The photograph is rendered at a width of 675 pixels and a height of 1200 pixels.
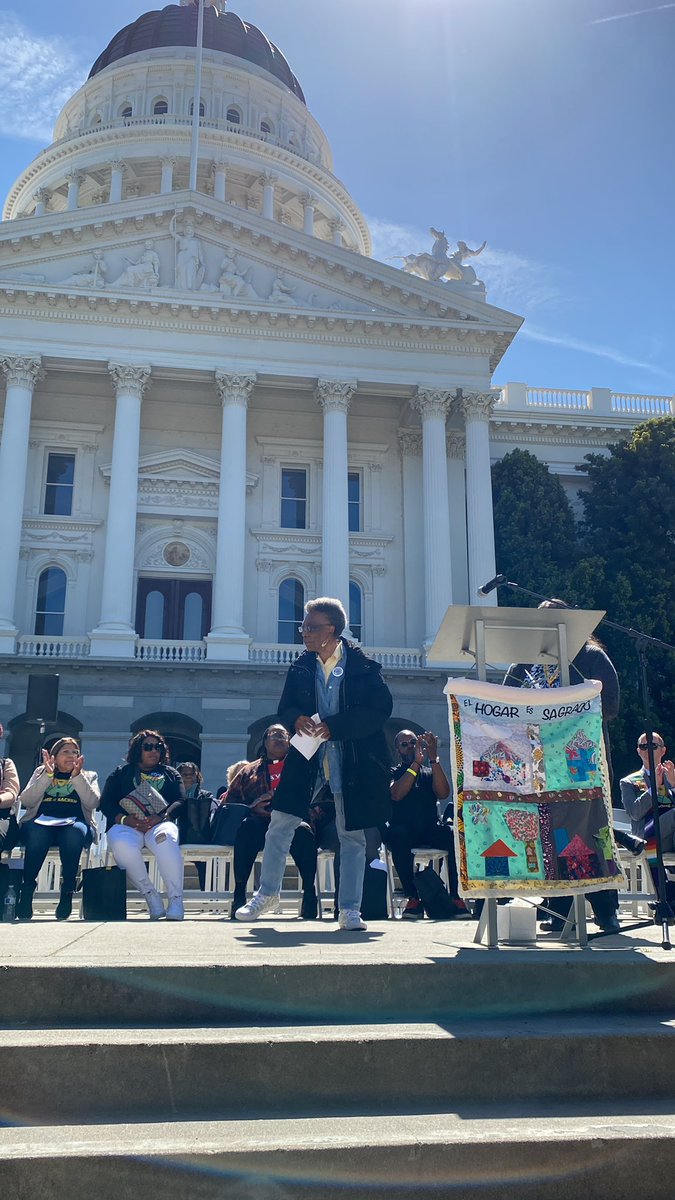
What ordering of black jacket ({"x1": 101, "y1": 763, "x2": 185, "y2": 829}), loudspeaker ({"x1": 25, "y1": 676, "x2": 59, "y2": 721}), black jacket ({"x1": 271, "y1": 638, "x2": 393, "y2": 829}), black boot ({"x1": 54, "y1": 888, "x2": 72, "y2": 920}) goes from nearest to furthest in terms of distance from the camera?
black jacket ({"x1": 271, "y1": 638, "x2": 393, "y2": 829}) < black boot ({"x1": 54, "y1": 888, "x2": 72, "y2": 920}) < black jacket ({"x1": 101, "y1": 763, "x2": 185, "y2": 829}) < loudspeaker ({"x1": 25, "y1": 676, "x2": 59, "y2": 721})

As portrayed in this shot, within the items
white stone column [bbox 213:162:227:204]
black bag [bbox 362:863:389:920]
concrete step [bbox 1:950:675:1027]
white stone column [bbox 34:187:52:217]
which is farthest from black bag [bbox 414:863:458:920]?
white stone column [bbox 34:187:52:217]

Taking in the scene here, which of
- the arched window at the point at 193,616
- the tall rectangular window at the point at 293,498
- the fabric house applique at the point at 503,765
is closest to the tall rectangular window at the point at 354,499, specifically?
the tall rectangular window at the point at 293,498

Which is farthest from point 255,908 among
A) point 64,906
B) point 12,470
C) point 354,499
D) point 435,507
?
point 354,499

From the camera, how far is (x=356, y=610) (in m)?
32.5

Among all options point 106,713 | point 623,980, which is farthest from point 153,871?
point 106,713

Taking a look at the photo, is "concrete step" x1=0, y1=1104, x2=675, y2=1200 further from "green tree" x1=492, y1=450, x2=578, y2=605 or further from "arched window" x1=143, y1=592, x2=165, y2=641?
"green tree" x1=492, y1=450, x2=578, y2=605

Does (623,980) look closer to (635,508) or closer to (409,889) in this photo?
(409,889)

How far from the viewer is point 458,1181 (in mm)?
3412

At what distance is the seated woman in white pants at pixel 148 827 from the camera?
28.6ft

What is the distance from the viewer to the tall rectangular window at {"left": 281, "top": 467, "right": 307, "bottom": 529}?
33219 millimetres

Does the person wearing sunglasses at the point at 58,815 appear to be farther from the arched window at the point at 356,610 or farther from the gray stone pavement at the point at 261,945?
the arched window at the point at 356,610

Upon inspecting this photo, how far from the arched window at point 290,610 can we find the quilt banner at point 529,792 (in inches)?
1007

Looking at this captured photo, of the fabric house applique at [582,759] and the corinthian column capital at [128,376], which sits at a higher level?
the corinthian column capital at [128,376]

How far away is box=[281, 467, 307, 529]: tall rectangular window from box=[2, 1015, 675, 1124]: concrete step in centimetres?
2921
